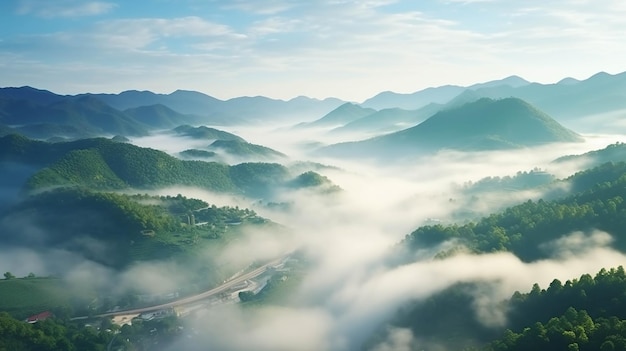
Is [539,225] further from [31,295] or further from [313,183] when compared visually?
[313,183]

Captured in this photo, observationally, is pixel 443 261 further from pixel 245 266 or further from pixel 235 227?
pixel 235 227

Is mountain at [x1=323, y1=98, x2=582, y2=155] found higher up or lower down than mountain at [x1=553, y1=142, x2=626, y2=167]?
higher up

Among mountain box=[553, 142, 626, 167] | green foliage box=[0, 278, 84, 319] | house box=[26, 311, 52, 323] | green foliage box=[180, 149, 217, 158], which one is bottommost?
house box=[26, 311, 52, 323]

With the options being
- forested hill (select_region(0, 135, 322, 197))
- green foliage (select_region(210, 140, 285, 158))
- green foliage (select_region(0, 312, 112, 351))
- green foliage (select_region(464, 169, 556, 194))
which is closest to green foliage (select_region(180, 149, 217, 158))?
green foliage (select_region(210, 140, 285, 158))

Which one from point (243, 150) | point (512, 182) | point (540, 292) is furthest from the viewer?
point (243, 150)

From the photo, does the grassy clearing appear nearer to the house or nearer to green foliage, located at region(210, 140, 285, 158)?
the house

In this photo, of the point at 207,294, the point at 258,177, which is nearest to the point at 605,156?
the point at 207,294
